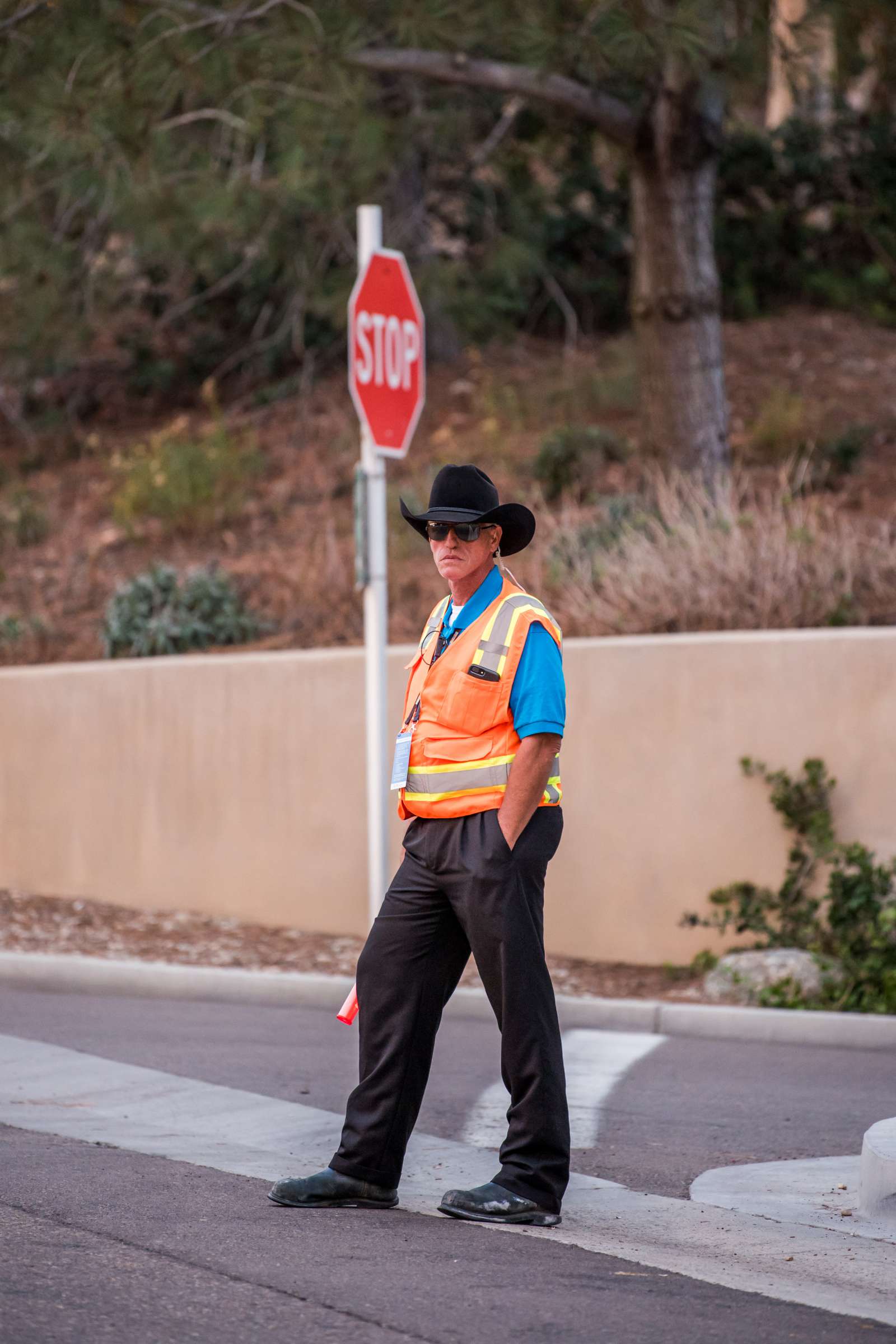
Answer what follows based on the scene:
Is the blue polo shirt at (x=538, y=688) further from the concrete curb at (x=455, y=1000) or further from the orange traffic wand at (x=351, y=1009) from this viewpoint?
the concrete curb at (x=455, y=1000)

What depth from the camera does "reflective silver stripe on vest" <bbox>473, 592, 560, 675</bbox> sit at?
14.3 feet

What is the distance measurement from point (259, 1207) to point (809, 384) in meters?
12.2

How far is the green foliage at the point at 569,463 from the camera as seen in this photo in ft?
42.9

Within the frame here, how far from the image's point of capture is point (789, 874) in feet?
27.2

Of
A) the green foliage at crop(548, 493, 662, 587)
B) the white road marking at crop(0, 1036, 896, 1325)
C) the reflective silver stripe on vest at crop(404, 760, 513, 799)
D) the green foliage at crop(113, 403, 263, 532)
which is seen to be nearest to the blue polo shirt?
the reflective silver stripe on vest at crop(404, 760, 513, 799)

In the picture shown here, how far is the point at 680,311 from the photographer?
12344 millimetres

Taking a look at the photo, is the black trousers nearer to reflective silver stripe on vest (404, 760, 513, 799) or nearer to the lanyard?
reflective silver stripe on vest (404, 760, 513, 799)

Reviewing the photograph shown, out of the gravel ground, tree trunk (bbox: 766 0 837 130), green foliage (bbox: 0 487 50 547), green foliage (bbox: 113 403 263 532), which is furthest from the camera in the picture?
green foliage (bbox: 0 487 50 547)

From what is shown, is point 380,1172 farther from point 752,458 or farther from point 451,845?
point 752,458

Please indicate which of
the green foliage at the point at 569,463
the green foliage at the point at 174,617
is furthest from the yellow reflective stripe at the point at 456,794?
the green foliage at the point at 569,463

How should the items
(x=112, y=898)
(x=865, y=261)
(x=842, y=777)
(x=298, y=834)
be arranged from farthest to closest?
(x=865, y=261) → (x=112, y=898) → (x=298, y=834) → (x=842, y=777)

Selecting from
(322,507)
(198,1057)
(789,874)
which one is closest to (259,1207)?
(198,1057)

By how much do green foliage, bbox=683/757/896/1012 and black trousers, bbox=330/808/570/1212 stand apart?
11.7 feet

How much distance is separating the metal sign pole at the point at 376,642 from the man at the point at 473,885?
3.19 m
